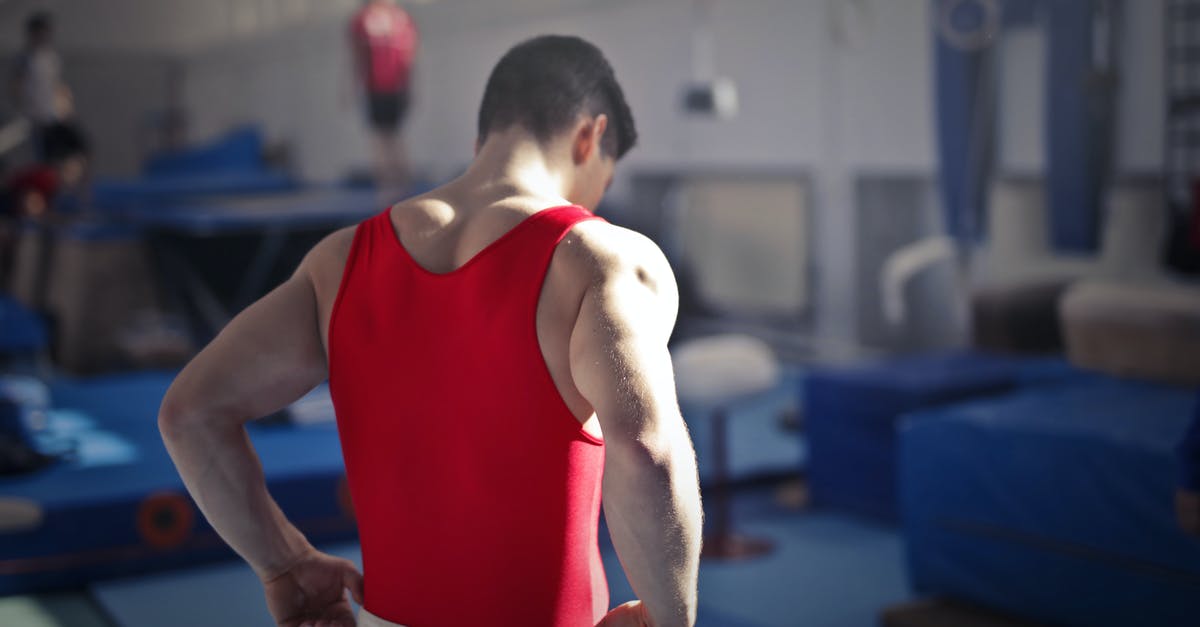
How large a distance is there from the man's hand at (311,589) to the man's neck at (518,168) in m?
0.49

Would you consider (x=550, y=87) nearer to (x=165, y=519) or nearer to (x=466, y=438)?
(x=466, y=438)

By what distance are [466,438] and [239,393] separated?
27 centimetres

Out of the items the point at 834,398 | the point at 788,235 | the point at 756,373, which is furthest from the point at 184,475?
the point at 788,235

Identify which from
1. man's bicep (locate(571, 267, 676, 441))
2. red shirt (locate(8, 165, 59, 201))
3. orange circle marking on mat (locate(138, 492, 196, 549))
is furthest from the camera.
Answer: red shirt (locate(8, 165, 59, 201))

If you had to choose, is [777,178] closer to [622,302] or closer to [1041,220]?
[1041,220]

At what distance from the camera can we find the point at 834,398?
14.7 feet

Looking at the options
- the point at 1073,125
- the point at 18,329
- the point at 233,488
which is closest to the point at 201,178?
the point at 18,329

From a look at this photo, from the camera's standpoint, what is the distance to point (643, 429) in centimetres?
116

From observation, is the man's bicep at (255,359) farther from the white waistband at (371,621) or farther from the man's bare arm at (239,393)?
the white waistband at (371,621)

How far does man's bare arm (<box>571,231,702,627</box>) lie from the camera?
3.77 feet

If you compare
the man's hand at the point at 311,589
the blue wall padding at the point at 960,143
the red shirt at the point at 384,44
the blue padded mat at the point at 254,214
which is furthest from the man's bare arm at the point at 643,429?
the red shirt at the point at 384,44

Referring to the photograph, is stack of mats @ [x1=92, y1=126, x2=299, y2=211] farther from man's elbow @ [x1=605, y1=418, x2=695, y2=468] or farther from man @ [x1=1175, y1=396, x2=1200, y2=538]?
man's elbow @ [x1=605, y1=418, x2=695, y2=468]

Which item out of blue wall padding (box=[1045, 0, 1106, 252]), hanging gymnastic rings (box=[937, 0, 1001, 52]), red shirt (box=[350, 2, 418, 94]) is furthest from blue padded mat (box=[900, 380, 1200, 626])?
red shirt (box=[350, 2, 418, 94])

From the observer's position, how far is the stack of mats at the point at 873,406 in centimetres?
430
